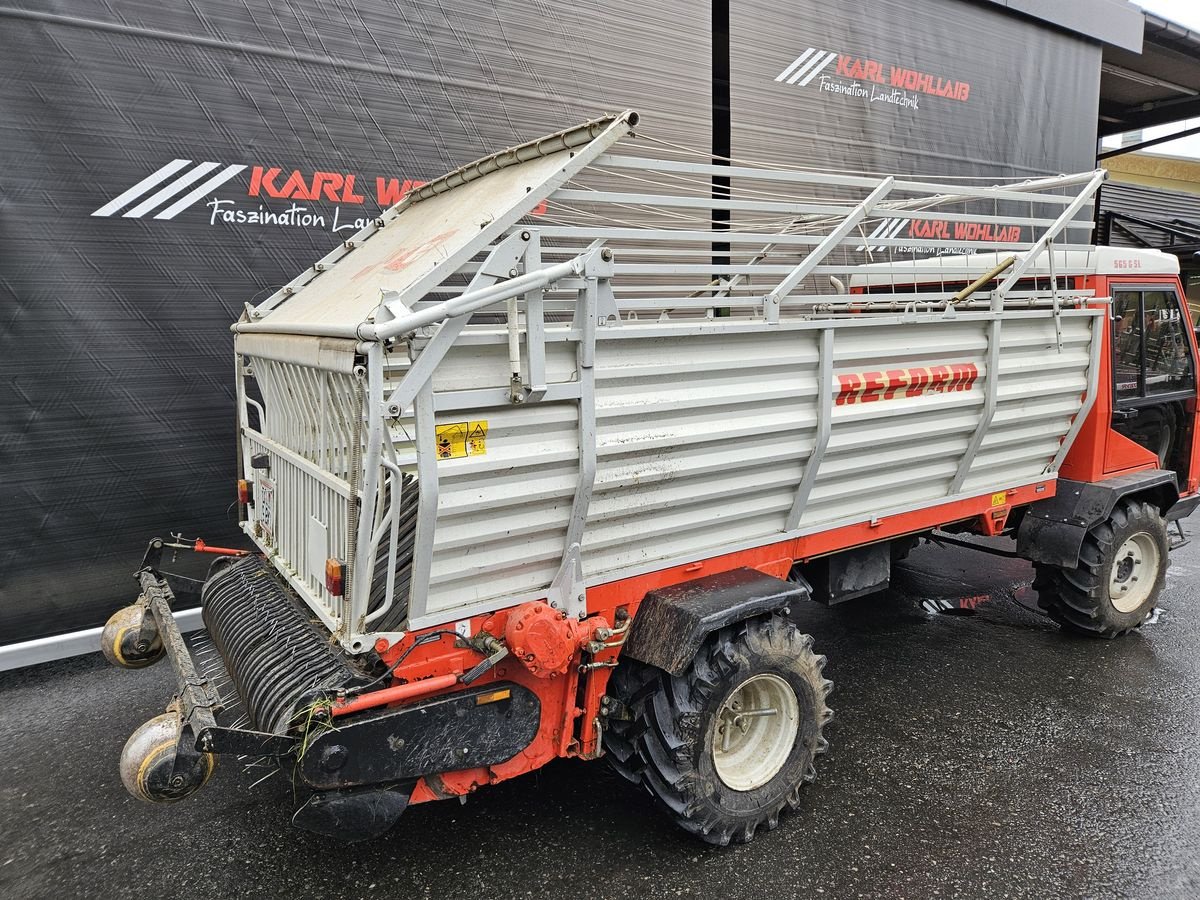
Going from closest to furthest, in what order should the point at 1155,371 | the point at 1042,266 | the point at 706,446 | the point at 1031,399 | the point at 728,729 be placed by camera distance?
1. the point at 706,446
2. the point at 728,729
3. the point at 1031,399
4. the point at 1042,266
5. the point at 1155,371

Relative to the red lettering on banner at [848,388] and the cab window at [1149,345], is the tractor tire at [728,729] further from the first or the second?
the cab window at [1149,345]

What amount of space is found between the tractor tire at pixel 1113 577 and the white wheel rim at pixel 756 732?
2485 mm

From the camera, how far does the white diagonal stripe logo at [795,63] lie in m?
7.30

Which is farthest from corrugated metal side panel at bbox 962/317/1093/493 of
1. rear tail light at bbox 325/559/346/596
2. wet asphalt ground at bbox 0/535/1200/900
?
rear tail light at bbox 325/559/346/596

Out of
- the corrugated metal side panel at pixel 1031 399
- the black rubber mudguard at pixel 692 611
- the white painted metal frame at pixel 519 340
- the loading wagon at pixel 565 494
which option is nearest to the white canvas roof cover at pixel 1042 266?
the loading wagon at pixel 565 494

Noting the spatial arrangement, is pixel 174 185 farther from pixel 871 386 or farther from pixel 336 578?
pixel 871 386

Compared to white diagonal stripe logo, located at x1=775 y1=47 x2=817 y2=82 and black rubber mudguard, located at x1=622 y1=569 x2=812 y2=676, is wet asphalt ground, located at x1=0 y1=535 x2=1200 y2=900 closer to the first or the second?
black rubber mudguard, located at x1=622 y1=569 x2=812 y2=676

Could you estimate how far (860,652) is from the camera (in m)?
4.67

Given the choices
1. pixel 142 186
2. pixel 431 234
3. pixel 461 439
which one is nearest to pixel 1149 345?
pixel 431 234

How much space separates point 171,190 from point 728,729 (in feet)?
14.2

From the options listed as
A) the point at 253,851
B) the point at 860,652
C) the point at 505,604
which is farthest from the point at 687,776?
the point at 860,652

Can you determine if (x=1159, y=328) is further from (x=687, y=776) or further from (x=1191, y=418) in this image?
(x=687, y=776)

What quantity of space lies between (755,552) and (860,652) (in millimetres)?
1881

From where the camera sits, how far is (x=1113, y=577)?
458 cm
